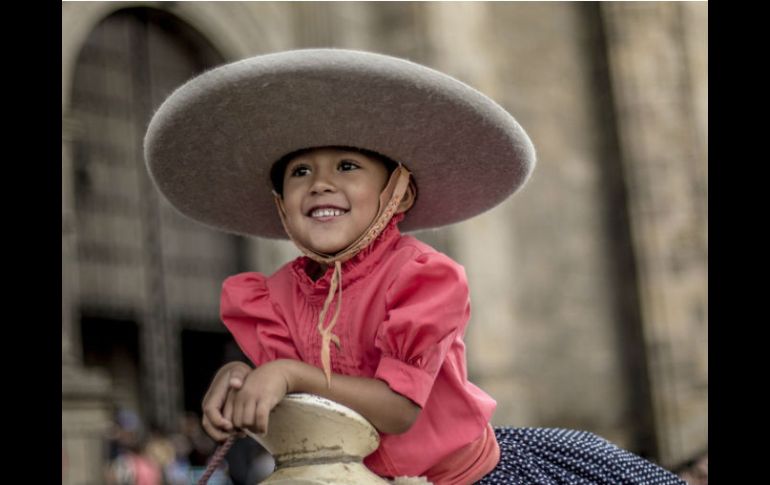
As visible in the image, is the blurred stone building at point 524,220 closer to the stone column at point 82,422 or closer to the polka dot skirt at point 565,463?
the stone column at point 82,422

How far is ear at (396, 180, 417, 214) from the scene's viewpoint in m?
2.29

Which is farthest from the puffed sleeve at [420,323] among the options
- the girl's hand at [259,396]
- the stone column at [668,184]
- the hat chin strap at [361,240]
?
the stone column at [668,184]

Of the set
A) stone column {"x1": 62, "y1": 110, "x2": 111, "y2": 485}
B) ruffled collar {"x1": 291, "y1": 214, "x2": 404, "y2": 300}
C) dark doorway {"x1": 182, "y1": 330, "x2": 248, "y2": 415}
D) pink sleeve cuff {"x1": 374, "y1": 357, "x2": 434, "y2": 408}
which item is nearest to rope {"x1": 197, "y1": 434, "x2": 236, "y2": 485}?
pink sleeve cuff {"x1": 374, "y1": 357, "x2": 434, "y2": 408}

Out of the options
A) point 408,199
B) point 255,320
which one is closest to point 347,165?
point 408,199

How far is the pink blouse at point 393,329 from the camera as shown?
75.1 inches

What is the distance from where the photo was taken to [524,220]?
1165 cm

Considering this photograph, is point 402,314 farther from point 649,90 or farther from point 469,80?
point 649,90

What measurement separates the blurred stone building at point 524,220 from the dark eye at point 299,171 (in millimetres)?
6694

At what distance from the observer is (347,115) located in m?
2.04

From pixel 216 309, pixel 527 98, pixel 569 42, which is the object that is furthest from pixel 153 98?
pixel 569 42

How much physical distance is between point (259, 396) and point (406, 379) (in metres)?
0.31

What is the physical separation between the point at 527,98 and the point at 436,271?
1013 cm

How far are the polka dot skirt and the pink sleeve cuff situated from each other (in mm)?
347

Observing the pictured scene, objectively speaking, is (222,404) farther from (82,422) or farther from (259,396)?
(82,422)
